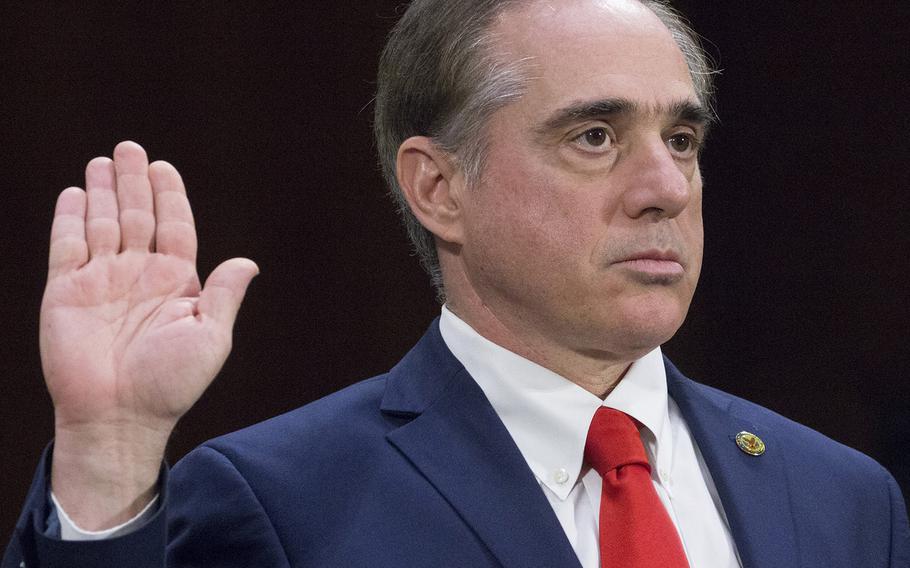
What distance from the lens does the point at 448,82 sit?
6.70ft

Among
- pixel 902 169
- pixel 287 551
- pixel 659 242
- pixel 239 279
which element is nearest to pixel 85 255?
pixel 239 279

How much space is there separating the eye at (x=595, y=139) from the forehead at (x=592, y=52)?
0.05 m

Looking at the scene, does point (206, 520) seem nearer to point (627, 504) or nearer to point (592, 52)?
point (627, 504)

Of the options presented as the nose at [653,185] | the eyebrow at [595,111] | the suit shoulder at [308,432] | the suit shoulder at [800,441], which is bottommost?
the suit shoulder at [800,441]

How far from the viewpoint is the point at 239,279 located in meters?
1.66

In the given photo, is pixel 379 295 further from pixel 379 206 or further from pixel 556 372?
pixel 556 372

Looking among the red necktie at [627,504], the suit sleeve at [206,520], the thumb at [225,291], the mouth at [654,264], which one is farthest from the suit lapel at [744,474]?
the thumb at [225,291]

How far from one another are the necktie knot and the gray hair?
0.38 meters

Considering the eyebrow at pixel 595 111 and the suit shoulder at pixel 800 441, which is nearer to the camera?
the eyebrow at pixel 595 111

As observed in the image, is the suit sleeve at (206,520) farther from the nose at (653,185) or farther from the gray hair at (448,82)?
the nose at (653,185)

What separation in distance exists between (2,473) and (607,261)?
51.8 inches

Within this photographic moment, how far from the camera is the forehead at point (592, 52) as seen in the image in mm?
1899

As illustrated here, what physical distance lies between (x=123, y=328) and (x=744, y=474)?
2.88ft

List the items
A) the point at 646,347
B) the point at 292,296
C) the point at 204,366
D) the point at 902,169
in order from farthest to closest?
the point at 902,169 < the point at 292,296 < the point at 646,347 < the point at 204,366
